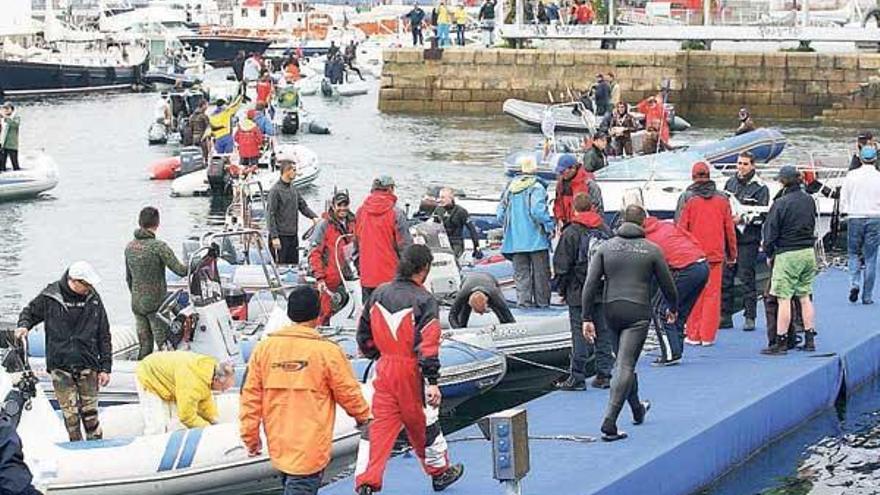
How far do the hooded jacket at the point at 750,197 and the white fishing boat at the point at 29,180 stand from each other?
56.7ft

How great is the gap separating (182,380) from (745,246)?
591cm

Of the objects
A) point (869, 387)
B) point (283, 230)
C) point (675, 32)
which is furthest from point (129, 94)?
point (869, 387)

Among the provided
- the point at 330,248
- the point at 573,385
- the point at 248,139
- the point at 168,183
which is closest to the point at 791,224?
the point at 573,385

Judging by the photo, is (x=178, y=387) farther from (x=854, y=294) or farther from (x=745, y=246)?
(x=854, y=294)

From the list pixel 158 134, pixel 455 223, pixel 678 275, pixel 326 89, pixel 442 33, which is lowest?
pixel 326 89

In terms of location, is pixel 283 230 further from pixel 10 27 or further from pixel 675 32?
pixel 10 27

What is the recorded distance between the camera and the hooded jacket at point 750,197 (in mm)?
15539

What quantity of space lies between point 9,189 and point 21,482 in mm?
23656

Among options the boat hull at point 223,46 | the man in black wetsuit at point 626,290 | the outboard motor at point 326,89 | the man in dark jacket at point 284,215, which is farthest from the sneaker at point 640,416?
the boat hull at point 223,46

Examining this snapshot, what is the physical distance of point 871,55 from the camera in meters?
45.8

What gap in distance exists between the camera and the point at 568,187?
1562cm

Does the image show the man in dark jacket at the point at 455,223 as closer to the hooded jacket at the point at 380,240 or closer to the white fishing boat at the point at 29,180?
the hooded jacket at the point at 380,240

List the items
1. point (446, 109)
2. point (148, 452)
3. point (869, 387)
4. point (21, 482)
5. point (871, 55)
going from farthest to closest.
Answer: point (446, 109), point (871, 55), point (869, 387), point (148, 452), point (21, 482)

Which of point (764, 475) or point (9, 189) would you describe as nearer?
point (764, 475)
